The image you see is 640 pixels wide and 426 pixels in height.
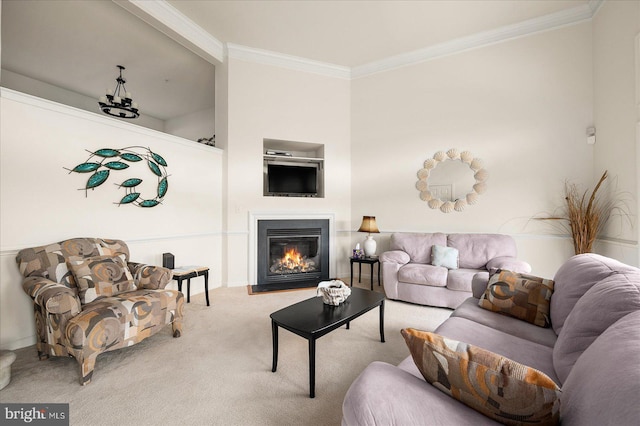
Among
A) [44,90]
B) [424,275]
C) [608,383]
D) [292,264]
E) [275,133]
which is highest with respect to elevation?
[44,90]

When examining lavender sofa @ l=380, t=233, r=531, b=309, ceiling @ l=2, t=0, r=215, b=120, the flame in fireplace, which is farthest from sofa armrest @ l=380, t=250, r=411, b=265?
ceiling @ l=2, t=0, r=215, b=120

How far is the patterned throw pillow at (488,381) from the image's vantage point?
0.71 metres

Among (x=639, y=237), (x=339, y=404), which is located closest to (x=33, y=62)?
(x=339, y=404)

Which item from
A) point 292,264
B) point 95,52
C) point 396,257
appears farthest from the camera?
point 292,264

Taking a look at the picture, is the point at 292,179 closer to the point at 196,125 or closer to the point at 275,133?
the point at 275,133

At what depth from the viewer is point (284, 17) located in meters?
3.52

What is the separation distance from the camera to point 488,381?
2.53ft

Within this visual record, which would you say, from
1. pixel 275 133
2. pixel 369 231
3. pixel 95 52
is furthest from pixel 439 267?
pixel 95 52

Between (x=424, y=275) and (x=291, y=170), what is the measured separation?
2.68 metres

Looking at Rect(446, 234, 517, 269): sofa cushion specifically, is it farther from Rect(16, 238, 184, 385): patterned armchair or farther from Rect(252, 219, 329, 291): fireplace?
Rect(16, 238, 184, 385): patterned armchair

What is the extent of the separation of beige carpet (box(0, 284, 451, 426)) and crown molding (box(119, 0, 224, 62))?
11.8ft

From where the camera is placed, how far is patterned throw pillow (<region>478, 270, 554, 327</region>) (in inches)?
69.2

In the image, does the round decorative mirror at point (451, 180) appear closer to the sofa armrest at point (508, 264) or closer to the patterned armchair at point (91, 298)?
the sofa armrest at point (508, 264)

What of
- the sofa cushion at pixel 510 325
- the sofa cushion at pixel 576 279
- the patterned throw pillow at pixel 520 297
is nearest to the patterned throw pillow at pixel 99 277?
the sofa cushion at pixel 510 325
